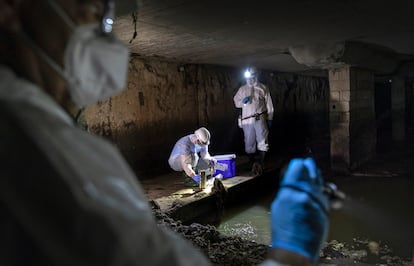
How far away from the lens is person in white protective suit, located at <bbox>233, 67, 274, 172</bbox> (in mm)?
6875

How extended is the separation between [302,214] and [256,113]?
5931 mm

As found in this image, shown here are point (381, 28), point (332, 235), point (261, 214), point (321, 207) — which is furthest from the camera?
point (261, 214)

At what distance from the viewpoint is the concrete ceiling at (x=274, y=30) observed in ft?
12.6

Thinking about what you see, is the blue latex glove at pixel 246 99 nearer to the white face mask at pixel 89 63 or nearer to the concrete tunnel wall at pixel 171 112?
the concrete tunnel wall at pixel 171 112

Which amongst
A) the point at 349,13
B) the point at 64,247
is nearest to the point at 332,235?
the point at 349,13

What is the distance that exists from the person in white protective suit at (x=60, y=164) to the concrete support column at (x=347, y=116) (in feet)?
23.4

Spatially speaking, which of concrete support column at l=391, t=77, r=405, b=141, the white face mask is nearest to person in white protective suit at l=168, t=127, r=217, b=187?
the white face mask

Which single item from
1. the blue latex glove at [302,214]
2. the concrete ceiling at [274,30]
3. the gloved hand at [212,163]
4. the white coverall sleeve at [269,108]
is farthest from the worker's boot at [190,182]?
the blue latex glove at [302,214]

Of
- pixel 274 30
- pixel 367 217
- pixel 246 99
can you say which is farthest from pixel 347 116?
pixel 274 30

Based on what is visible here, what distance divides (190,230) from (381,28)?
399 centimetres

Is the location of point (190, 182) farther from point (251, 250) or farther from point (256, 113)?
point (251, 250)

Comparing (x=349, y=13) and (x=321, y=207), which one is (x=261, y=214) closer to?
(x=349, y=13)

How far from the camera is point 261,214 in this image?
5.61 metres

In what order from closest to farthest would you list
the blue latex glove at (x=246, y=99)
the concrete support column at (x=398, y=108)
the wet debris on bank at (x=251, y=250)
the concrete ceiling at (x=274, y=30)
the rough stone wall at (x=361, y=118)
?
the wet debris on bank at (x=251, y=250)
the concrete ceiling at (x=274, y=30)
the blue latex glove at (x=246, y=99)
the rough stone wall at (x=361, y=118)
the concrete support column at (x=398, y=108)
